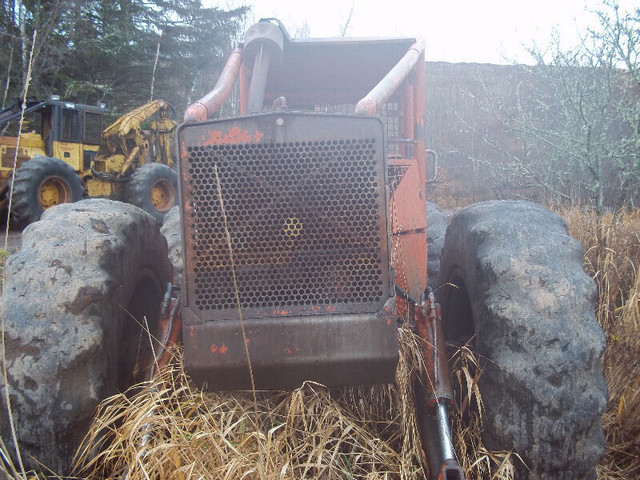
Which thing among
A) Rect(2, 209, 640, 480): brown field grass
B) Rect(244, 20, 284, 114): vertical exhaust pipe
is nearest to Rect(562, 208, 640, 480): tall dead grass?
Rect(2, 209, 640, 480): brown field grass

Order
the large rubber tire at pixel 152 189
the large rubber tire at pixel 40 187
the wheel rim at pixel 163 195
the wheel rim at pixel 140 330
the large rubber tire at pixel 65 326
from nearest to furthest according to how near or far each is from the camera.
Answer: the large rubber tire at pixel 65 326 → the wheel rim at pixel 140 330 → the large rubber tire at pixel 40 187 → the large rubber tire at pixel 152 189 → the wheel rim at pixel 163 195

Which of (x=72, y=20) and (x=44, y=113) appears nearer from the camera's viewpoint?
(x=44, y=113)

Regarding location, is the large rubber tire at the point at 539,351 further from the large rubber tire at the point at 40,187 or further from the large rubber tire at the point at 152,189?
the large rubber tire at the point at 152,189

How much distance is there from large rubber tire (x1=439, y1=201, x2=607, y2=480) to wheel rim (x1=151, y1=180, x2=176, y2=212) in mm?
12008

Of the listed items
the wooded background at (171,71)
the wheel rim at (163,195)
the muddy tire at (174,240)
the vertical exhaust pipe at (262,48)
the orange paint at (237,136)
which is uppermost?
the wooded background at (171,71)

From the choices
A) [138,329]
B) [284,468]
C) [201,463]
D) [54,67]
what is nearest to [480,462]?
[284,468]

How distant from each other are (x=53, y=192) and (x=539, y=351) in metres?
11.6

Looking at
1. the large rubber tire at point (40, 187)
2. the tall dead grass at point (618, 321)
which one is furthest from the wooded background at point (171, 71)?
the large rubber tire at point (40, 187)

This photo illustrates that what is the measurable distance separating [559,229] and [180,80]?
26.9 m

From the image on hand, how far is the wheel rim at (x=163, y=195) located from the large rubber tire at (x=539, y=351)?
39.4ft

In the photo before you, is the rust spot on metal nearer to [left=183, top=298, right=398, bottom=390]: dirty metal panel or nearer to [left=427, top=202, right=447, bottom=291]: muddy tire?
[left=183, top=298, right=398, bottom=390]: dirty metal panel

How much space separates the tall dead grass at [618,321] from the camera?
9.29 feet

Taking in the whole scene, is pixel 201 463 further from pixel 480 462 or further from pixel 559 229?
pixel 559 229

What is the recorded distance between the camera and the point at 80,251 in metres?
2.25
